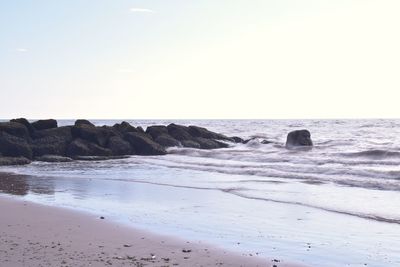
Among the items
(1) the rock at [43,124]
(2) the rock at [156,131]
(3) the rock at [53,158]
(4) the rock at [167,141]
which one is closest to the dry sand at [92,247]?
(3) the rock at [53,158]

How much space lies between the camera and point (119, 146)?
1200 inches

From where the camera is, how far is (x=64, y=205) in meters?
12.1

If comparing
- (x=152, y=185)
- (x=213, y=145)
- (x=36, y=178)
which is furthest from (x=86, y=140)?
(x=152, y=185)

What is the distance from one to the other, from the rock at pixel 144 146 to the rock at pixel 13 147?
263 inches

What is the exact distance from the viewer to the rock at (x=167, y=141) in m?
34.2

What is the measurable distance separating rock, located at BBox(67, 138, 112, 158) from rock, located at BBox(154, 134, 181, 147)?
5305 mm

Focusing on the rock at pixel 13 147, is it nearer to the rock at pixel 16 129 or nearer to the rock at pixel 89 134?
the rock at pixel 16 129

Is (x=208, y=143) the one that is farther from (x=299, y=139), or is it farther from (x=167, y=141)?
(x=299, y=139)

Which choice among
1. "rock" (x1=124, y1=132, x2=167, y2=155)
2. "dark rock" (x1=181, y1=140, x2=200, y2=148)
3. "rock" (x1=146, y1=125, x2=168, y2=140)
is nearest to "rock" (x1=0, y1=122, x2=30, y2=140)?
"rock" (x1=124, y1=132, x2=167, y2=155)

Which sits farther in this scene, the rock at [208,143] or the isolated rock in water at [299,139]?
the rock at [208,143]

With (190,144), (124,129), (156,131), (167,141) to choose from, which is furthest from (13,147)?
A: (190,144)

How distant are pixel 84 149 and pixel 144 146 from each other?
3.90 metres

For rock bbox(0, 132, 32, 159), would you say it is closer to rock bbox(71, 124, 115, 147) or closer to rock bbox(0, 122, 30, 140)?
rock bbox(0, 122, 30, 140)

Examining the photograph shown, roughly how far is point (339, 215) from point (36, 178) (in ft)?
37.7
